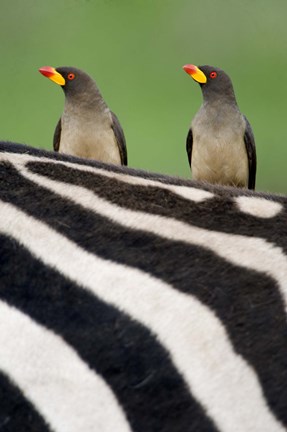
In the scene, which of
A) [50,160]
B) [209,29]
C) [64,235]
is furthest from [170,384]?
[209,29]

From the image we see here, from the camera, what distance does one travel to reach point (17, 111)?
6.18 metres

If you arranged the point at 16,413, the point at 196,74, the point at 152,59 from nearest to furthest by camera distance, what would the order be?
1. the point at 16,413
2. the point at 196,74
3. the point at 152,59

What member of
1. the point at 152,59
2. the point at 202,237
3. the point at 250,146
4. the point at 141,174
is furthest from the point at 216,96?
the point at 152,59

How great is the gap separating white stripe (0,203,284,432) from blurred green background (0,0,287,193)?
16.4ft

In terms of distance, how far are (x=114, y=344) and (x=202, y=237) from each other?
15 cm

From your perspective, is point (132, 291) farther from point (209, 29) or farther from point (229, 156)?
point (209, 29)

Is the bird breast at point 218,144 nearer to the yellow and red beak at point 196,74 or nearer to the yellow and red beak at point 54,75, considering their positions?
the yellow and red beak at point 196,74

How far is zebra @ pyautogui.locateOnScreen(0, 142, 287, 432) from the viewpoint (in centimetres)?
94

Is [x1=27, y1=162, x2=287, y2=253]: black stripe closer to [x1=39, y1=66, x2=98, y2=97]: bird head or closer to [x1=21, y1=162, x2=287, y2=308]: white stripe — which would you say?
[x1=21, y1=162, x2=287, y2=308]: white stripe

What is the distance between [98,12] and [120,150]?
4344 mm

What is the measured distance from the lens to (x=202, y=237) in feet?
3.40

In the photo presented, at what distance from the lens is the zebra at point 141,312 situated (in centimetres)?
94

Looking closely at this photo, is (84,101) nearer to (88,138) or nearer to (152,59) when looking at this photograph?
(88,138)

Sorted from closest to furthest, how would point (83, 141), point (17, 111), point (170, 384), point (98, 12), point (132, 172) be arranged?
point (170, 384) → point (132, 172) → point (83, 141) → point (17, 111) → point (98, 12)
